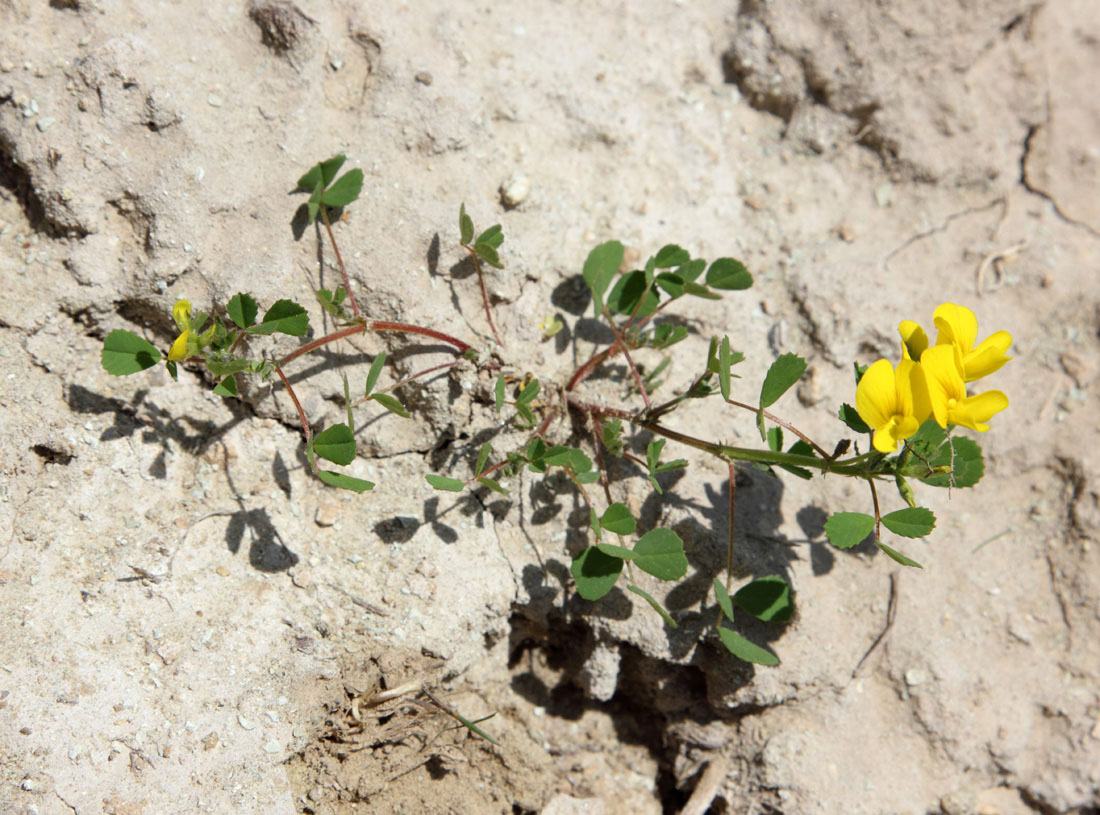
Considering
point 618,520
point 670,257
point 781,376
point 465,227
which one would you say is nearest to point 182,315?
point 465,227

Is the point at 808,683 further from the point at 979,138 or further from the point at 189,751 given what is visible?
the point at 979,138

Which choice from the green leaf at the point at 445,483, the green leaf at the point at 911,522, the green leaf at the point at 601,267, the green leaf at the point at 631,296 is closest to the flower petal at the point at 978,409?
the green leaf at the point at 911,522

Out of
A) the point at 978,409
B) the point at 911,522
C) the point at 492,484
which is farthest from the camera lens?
the point at 492,484

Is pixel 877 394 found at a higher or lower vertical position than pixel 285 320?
higher

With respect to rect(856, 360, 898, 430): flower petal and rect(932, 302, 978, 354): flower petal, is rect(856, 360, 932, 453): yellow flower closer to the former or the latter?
rect(856, 360, 898, 430): flower petal

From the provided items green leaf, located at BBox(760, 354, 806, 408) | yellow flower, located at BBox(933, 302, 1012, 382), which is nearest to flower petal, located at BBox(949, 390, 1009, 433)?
yellow flower, located at BBox(933, 302, 1012, 382)

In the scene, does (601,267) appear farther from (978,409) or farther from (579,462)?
(978,409)
